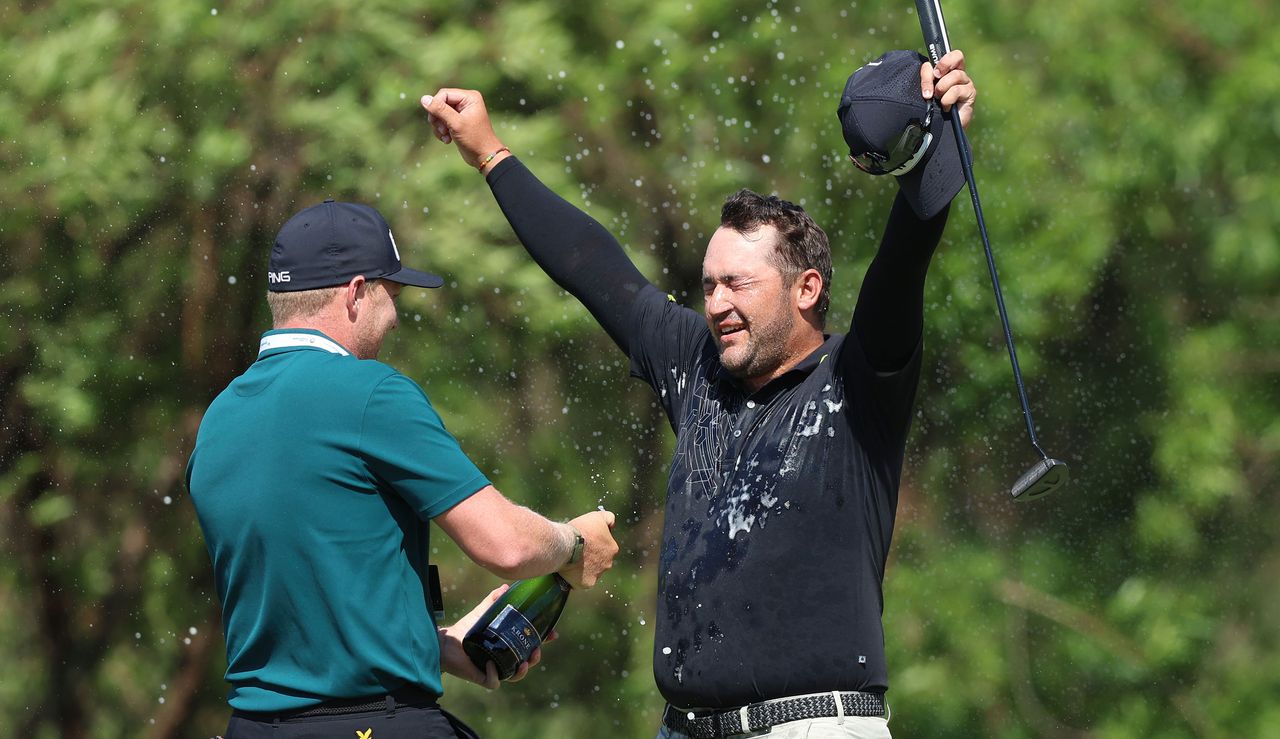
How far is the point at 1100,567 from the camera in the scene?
23.7ft

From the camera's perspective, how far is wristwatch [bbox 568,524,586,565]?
293cm

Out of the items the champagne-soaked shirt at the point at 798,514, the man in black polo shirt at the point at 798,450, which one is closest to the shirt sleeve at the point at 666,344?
the man in black polo shirt at the point at 798,450

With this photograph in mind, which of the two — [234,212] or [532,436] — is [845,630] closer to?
[532,436]

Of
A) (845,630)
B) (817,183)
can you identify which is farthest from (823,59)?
(845,630)

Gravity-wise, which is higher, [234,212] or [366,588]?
[234,212]

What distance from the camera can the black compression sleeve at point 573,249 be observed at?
344cm

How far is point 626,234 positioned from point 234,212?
6.49ft

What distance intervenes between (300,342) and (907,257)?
3.63 feet

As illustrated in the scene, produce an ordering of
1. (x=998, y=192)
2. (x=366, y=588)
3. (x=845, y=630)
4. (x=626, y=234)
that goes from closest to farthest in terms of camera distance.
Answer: (x=366, y=588), (x=845, y=630), (x=998, y=192), (x=626, y=234)

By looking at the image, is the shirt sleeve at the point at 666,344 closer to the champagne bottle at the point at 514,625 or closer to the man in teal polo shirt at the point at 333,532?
the champagne bottle at the point at 514,625

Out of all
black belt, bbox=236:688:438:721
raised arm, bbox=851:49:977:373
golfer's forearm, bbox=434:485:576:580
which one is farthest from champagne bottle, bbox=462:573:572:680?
raised arm, bbox=851:49:977:373

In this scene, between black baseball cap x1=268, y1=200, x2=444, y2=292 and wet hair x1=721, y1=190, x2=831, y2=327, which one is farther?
wet hair x1=721, y1=190, x2=831, y2=327

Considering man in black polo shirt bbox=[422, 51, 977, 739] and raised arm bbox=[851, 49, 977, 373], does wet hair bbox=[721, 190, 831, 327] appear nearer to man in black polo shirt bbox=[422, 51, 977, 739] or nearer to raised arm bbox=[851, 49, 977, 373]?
man in black polo shirt bbox=[422, 51, 977, 739]

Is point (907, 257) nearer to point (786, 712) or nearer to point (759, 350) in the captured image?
point (759, 350)
